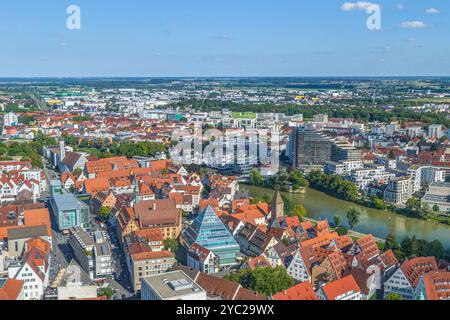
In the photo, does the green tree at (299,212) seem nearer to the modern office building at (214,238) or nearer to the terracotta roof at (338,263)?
the modern office building at (214,238)

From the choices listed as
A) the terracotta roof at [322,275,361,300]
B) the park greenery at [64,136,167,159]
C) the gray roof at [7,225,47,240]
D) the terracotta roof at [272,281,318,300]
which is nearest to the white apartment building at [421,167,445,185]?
the park greenery at [64,136,167,159]

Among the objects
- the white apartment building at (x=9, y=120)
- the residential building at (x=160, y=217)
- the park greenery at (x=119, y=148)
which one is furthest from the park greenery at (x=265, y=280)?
the white apartment building at (x=9, y=120)

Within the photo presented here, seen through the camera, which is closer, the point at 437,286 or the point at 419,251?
the point at 437,286

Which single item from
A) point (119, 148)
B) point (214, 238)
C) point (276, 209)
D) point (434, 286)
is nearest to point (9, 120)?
point (119, 148)

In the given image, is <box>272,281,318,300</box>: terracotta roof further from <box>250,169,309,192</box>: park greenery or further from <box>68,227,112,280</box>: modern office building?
<box>250,169,309,192</box>: park greenery

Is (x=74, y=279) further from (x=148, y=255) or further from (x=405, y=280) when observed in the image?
(x=405, y=280)

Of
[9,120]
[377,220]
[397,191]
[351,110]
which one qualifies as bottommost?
[377,220]
